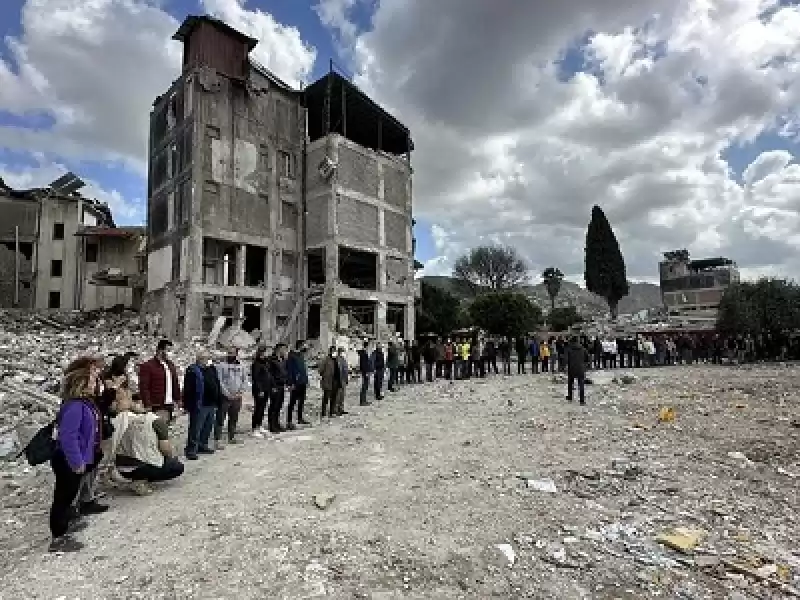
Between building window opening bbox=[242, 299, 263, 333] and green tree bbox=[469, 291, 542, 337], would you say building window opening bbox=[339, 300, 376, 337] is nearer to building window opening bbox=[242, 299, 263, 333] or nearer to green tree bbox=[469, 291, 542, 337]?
building window opening bbox=[242, 299, 263, 333]

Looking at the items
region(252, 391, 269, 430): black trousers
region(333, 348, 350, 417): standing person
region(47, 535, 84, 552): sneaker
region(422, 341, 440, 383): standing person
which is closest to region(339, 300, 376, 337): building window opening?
region(422, 341, 440, 383): standing person

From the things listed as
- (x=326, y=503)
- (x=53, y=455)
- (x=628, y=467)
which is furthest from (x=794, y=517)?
(x=53, y=455)

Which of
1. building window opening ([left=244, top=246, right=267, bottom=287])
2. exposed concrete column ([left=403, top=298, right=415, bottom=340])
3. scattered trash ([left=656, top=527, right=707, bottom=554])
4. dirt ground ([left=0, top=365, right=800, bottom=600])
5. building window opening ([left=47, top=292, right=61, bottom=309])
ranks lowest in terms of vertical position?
scattered trash ([left=656, top=527, right=707, bottom=554])

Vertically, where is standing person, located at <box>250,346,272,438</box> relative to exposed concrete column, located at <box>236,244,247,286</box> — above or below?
below

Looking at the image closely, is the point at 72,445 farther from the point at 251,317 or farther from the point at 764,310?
the point at 764,310

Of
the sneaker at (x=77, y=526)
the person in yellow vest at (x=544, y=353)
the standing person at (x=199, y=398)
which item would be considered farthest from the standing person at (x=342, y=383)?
the person in yellow vest at (x=544, y=353)

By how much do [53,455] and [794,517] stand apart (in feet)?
23.0

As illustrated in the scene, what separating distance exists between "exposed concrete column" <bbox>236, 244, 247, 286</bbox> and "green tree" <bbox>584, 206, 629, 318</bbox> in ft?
114

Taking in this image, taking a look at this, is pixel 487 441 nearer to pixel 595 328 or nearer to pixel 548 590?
pixel 548 590

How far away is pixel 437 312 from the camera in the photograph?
4181cm

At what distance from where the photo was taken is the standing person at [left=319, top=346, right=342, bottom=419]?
1041cm

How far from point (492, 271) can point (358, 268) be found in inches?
1032

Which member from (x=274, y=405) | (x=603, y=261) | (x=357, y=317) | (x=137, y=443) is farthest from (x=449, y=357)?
(x=603, y=261)

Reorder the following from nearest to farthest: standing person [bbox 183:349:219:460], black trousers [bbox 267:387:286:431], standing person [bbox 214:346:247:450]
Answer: standing person [bbox 183:349:219:460] < standing person [bbox 214:346:247:450] < black trousers [bbox 267:387:286:431]
